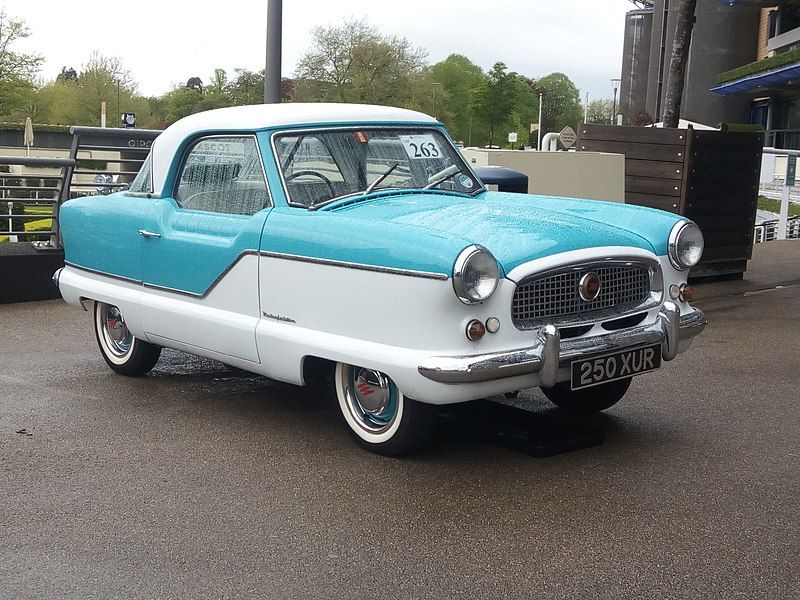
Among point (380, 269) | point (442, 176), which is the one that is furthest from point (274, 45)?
point (380, 269)

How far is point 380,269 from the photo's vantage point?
4.73 m

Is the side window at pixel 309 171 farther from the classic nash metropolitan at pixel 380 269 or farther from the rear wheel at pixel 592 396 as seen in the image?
the rear wheel at pixel 592 396

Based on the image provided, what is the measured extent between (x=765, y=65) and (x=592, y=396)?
48.4 meters

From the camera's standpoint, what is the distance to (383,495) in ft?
14.9

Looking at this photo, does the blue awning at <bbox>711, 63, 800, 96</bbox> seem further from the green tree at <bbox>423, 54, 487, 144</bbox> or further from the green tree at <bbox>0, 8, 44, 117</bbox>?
the green tree at <bbox>0, 8, 44, 117</bbox>

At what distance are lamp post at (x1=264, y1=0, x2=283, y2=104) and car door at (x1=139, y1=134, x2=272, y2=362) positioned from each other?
4859mm

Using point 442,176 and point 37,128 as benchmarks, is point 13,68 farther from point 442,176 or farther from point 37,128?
point 442,176

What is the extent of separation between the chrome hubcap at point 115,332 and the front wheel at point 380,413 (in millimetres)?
2163

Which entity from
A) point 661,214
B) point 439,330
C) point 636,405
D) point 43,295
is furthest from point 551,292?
point 43,295

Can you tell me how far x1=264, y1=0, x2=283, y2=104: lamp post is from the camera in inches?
431

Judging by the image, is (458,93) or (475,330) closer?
(475,330)

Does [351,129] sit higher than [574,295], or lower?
higher

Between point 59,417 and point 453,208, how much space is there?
94.1 inches

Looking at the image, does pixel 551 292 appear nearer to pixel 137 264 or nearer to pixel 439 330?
pixel 439 330
